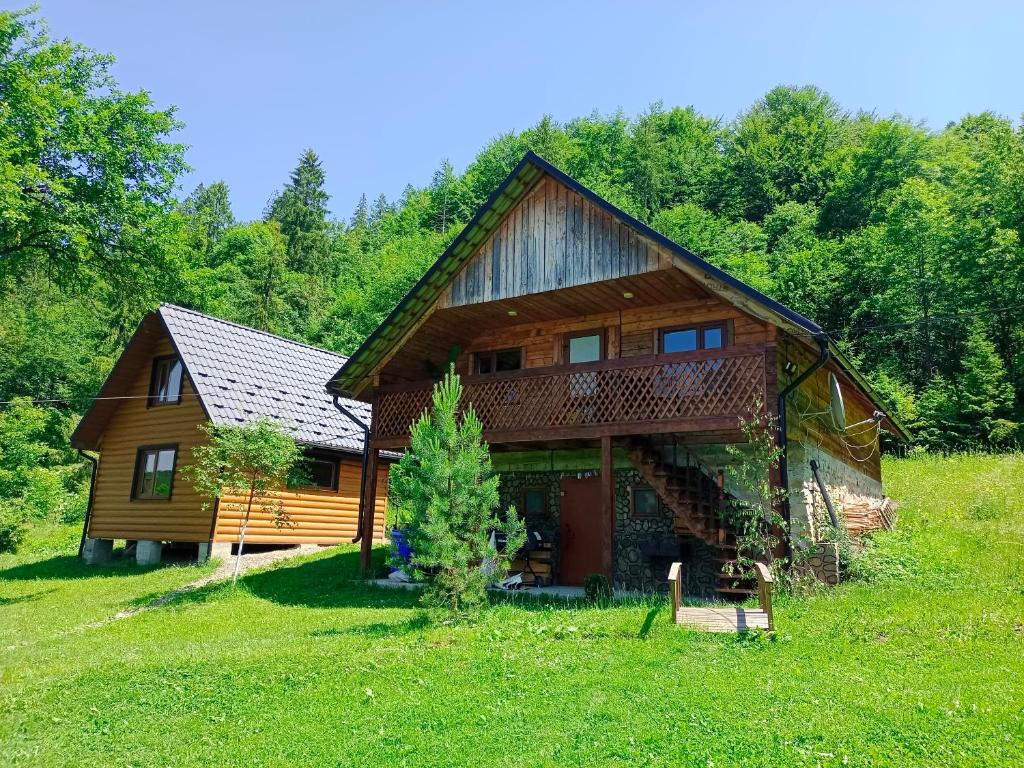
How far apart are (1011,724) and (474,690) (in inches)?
184

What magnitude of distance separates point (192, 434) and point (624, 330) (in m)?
12.2

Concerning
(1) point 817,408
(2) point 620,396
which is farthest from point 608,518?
(1) point 817,408

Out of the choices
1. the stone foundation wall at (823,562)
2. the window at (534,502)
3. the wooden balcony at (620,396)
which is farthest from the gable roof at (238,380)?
the stone foundation wall at (823,562)

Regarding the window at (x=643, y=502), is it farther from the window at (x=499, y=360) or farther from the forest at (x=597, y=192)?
the forest at (x=597, y=192)

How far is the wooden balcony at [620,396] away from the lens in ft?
41.3

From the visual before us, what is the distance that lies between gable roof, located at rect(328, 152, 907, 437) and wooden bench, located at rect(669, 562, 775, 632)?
460 centimetres

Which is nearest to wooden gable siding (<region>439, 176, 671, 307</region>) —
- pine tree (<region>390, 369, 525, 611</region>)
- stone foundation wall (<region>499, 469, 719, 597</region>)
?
stone foundation wall (<region>499, 469, 719, 597</region>)

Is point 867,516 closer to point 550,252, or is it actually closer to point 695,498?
point 695,498

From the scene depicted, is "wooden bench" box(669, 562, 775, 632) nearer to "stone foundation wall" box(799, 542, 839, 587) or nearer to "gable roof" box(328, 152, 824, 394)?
"stone foundation wall" box(799, 542, 839, 587)

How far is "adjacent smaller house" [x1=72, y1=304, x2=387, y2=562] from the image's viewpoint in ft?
64.8

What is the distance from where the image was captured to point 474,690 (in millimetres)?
7602

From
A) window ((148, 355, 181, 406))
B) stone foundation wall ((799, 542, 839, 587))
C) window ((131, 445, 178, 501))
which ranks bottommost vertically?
stone foundation wall ((799, 542, 839, 587))

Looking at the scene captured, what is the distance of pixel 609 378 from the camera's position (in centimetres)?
1392

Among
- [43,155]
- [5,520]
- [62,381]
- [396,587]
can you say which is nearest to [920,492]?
[396,587]
